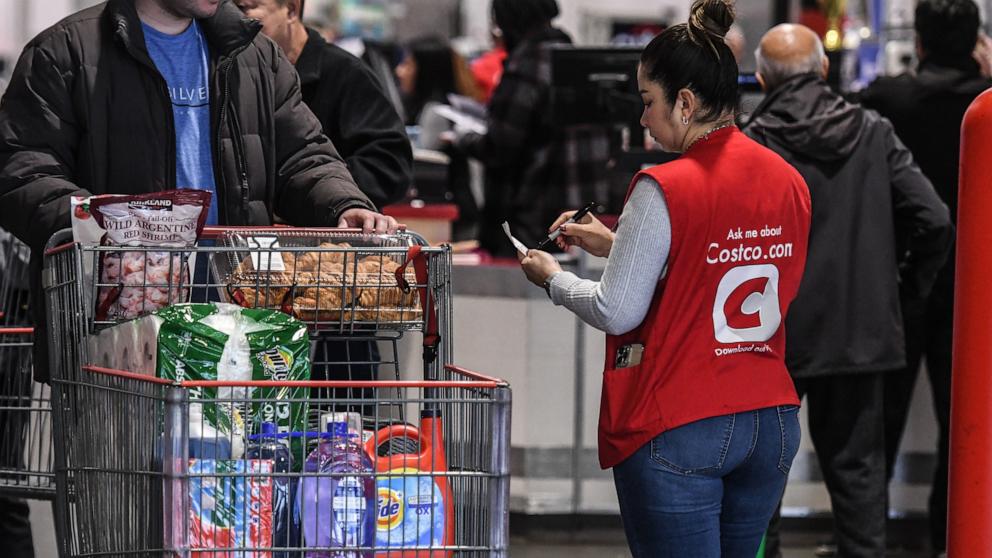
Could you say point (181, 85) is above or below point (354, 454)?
above

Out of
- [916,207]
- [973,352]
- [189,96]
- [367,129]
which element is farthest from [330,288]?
[916,207]

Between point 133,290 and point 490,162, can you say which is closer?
point 133,290

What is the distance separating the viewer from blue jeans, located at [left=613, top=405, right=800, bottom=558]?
10.0 ft

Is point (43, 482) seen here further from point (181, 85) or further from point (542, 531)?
point (542, 531)

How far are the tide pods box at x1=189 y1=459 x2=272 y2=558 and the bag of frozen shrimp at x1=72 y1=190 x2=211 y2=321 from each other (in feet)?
1.37

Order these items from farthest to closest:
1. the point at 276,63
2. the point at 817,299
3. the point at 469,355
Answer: the point at 469,355 → the point at 817,299 → the point at 276,63

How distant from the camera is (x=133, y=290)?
114 inches

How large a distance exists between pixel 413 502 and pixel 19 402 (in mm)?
1664

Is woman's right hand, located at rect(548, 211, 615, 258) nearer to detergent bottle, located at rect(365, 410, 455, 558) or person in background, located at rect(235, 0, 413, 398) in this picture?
detergent bottle, located at rect(365, 410, 455, 558)

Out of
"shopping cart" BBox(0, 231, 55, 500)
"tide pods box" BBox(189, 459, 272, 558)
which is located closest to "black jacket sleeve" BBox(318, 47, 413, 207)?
"shopping cart" BBox(0, 231, 55, 500)

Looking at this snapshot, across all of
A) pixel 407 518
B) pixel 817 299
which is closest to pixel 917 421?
pixel 817 299

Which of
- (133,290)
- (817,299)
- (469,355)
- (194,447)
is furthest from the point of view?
(469,355)

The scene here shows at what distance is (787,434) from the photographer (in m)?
3.16

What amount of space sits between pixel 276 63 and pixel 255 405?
135cm
